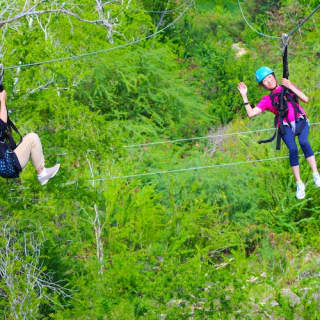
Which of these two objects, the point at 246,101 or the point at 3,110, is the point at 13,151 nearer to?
the point at 3,110

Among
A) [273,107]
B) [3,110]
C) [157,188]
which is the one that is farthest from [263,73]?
[157,188]

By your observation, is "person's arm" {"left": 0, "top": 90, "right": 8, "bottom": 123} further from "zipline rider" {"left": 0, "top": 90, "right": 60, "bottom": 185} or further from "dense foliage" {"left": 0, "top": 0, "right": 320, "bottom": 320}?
"dense foliage" {"left": 0, "top": 0, "right": 320, "bottom": 320}

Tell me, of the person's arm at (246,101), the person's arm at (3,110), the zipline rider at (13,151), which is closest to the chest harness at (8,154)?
the zipline rider at (13,151)

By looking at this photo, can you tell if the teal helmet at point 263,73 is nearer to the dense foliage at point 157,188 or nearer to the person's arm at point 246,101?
the person's arm at point 246,101

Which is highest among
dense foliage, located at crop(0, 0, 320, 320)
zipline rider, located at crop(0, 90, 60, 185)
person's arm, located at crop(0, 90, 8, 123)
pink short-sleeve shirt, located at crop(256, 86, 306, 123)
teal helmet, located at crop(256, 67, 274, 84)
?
person's arm, located at crop(0, 90, 8, 123)

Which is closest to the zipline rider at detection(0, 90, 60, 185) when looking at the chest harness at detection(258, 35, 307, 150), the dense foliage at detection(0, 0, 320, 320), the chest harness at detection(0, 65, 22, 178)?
the chest harness at detection(0, 65, 22, 178)

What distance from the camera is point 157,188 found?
15.7m

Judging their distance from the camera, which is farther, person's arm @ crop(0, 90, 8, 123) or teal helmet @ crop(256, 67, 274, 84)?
teal helmet @ crop(256, 67, 274, 84)

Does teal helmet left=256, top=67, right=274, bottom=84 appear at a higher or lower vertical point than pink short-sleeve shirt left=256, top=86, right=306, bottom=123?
higher

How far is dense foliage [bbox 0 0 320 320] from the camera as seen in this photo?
10.5 metres

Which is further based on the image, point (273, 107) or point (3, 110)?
point (273, 107)

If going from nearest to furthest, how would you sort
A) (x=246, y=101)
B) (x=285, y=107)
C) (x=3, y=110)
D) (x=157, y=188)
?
1. (x=3, y=110)
2. (x=246, y=101)
3. (x=285, y=107)
4. (x=157, y=188)

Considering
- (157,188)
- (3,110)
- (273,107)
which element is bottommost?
(157,188)

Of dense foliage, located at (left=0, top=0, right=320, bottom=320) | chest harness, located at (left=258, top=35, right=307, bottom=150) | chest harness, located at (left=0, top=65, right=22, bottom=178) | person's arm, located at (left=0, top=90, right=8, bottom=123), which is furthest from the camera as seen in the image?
dense foliage, located at (left=0, top=0, right=320, bottom=320)
